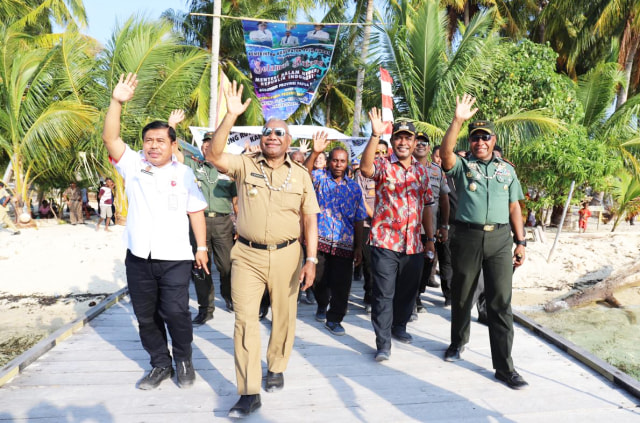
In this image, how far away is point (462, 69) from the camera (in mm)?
11242

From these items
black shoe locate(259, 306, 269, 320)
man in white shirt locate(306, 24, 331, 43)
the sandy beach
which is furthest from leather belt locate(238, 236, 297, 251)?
man in white shirt locate(306, 24, 331, 43)

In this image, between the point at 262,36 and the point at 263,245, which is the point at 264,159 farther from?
the point at 262,36

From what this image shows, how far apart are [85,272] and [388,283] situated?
7817 millimetres

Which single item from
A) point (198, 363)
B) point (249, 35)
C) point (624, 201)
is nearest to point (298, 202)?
point (198, 363)

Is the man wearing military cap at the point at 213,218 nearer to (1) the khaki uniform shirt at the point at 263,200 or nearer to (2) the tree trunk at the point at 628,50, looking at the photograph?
(1) the khaki uniform shirt at the point at 263,200

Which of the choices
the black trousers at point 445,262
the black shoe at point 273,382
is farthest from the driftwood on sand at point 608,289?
the black shoe at point 273,382

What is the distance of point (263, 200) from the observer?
3.21 m

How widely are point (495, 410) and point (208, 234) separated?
331 centimetres

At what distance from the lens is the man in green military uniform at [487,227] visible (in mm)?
3572

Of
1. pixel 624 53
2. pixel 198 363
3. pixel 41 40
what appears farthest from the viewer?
pixel 624 53

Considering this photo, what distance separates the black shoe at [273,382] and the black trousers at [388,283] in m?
1.00

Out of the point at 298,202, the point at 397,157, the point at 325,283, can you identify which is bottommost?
the point at 325,283

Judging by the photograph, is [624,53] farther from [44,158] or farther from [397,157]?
[44,158]

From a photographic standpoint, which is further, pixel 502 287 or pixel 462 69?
pixel 462 69
